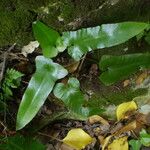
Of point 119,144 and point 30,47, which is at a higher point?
point 30,47

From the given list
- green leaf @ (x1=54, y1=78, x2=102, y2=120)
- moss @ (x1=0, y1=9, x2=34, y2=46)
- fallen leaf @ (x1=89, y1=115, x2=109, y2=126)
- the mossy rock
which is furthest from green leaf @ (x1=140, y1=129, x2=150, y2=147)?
moss @ (x1=0, y1=9, x2=34, y2=46)

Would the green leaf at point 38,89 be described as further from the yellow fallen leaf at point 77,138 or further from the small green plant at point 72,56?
the yellow fallen leaf at point 77,138

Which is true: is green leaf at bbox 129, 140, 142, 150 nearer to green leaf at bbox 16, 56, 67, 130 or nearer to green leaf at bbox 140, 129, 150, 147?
green leaf at bbox 140, 129, 150, 147

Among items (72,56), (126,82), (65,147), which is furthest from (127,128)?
(72,56)

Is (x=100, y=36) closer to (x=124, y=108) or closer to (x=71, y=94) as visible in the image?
(x=71, y=94)

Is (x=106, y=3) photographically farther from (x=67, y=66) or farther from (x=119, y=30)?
(x=67, y=66)

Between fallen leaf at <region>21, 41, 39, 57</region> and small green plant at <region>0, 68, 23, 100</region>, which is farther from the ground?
fallen leaf at <region>21, 41, 39, 57</region>

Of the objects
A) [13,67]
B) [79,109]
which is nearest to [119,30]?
[79,109]
